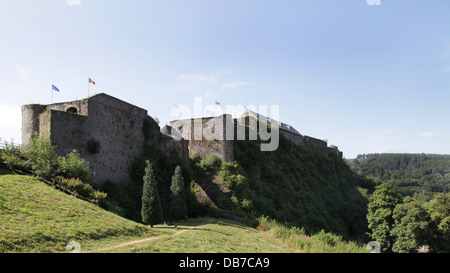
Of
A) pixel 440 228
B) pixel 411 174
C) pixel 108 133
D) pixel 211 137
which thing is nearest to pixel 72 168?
pixel 108 133

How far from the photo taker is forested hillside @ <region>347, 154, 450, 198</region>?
116m

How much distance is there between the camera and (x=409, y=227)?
2605cm

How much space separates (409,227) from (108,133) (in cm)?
2618

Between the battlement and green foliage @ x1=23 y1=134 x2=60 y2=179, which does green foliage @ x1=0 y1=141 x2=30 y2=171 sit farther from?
the battlement

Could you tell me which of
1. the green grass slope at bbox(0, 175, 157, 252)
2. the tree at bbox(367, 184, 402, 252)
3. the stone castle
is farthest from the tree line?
the green grass slope at bbox(0, 175, 157, 252)

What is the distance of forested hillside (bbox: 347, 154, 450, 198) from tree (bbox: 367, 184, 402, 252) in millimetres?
57072

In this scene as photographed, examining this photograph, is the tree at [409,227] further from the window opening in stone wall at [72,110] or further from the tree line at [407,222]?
the window opening in stone wall at [72,110]

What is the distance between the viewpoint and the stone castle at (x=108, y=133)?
704 inches

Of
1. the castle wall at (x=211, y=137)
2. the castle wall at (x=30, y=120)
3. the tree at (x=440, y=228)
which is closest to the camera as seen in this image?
the castle wall at (x=30, y=120)

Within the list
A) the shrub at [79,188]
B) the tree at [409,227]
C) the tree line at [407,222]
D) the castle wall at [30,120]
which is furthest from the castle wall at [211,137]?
the tree at [409,227]

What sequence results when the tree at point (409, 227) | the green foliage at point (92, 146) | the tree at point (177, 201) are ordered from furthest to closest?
the tree at point (409, 227) < the tree at point (177, 201) < the green foliage at point (92, 146)

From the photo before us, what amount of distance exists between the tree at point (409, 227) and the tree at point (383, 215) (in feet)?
2.99

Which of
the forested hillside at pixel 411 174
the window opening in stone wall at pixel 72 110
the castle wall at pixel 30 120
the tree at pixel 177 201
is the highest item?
the window opening in stone wall at pixel 72 110
